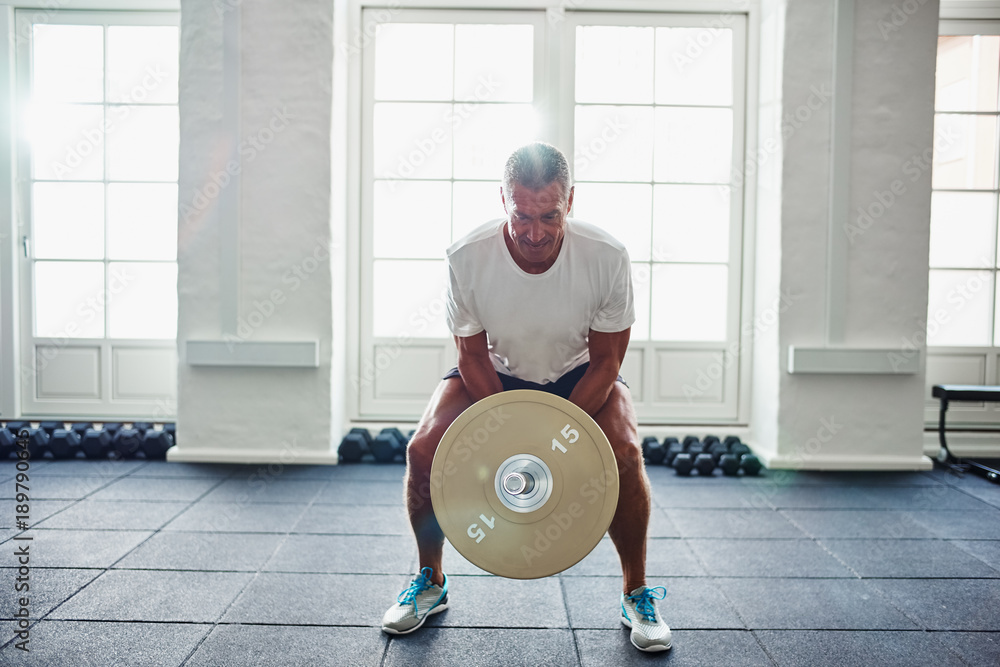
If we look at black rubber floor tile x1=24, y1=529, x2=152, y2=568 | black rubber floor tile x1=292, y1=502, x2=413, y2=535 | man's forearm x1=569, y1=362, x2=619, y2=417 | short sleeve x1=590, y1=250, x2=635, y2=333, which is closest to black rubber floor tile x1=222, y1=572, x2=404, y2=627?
black rubber floor tile x1=292, y1=502, x2=413, y2=535

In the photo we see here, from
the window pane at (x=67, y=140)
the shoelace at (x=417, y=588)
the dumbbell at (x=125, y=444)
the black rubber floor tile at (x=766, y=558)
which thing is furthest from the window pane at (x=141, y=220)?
the black rubber floor tile at (x=766, y=558)

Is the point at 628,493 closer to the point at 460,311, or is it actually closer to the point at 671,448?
the point at 460,311

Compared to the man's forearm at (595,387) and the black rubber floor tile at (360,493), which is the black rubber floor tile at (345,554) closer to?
the black rubber floor tile at (360,493)

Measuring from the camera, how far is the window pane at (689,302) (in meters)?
3.96

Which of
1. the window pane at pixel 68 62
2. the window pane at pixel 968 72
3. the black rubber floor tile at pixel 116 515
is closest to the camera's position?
the black rubber floor tile at pixel 116 515

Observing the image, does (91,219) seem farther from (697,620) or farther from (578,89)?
(697,620)

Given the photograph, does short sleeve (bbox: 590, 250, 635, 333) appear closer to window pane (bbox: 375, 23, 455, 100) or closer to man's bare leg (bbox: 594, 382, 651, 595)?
man's bare leg (bbox: 594, 382, 651, 595)

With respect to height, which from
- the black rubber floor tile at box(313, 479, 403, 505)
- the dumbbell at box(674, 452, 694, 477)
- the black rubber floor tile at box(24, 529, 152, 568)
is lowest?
the black rubber floor tile at box(313, 479, 403, 505)

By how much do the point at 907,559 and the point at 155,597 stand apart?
7.81 feet

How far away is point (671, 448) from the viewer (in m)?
3.69

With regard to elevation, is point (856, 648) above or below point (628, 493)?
below

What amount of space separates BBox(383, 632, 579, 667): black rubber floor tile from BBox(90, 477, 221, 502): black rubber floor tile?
1.63 m

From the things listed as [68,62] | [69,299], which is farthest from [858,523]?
[68,62]

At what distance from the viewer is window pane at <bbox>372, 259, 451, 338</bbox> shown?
156 inches
